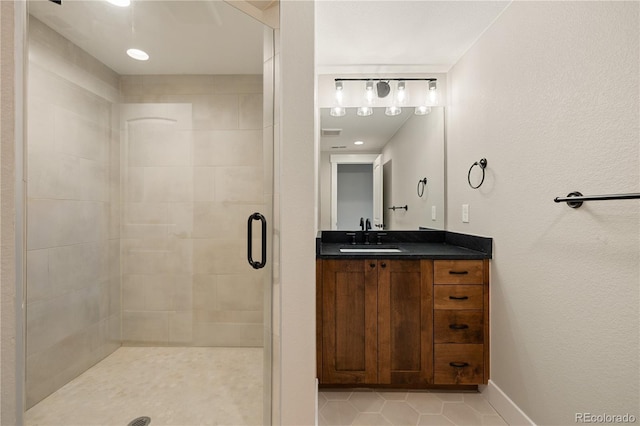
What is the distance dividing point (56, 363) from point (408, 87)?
9.42 ft

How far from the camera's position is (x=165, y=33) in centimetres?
128

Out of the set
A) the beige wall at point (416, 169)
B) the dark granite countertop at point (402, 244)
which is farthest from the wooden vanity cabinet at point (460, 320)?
the beige wall at point (416, 169)

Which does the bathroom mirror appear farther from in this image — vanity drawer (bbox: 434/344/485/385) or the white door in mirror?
vanity drawer (bbox: 434/344/485/385)

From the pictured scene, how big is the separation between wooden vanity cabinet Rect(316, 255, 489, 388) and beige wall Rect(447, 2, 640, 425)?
0.50 feet

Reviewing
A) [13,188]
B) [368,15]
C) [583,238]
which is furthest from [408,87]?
[13,188]

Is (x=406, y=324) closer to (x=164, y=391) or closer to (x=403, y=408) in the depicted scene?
(x=403, y=408)

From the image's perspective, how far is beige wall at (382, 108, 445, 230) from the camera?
2.59 m

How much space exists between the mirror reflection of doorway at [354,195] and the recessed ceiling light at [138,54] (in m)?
1.74

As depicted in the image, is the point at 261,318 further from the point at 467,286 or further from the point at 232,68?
the point at 467,286

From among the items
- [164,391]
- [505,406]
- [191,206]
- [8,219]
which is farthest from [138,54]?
[505,406]

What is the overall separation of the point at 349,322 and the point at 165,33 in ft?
6.16

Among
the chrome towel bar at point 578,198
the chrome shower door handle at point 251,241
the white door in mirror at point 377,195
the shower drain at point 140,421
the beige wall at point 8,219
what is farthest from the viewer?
the white door in mirror at point 377,195

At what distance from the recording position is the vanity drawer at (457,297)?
195cm

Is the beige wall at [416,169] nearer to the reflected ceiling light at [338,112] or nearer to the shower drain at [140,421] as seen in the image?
the reflected ceiling light at [338,112]
